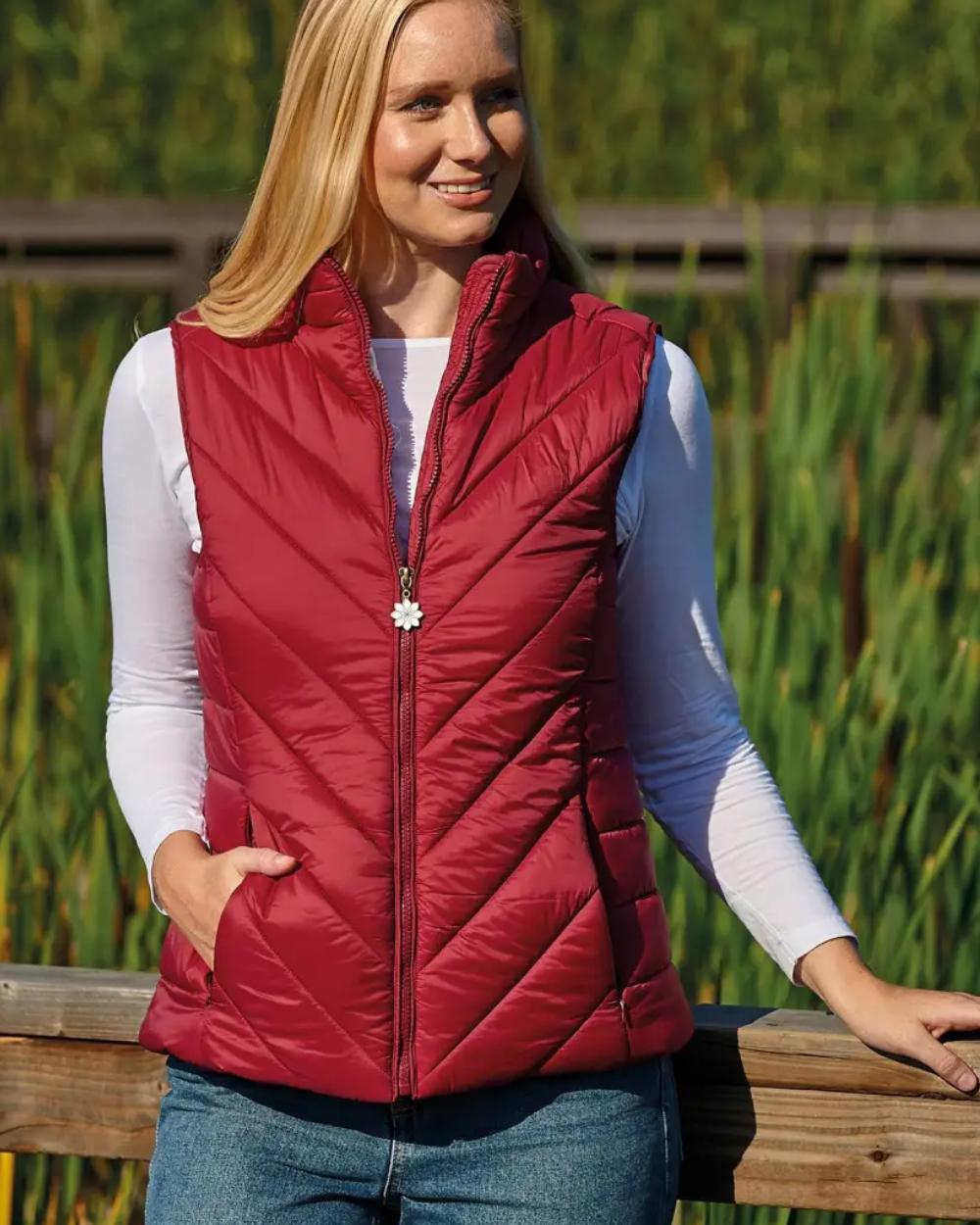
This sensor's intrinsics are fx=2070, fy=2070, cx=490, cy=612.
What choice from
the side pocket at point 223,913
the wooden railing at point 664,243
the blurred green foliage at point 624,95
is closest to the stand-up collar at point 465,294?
the side pocket at point 223,913

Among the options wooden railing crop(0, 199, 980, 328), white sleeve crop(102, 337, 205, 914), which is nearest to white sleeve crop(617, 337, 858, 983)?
white sleeve crop(102, 337, 205, 914)

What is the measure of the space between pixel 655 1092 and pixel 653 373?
539 millimetres

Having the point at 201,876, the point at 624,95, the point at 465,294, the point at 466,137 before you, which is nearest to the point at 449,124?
the point at 466,137

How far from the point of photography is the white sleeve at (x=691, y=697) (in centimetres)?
157

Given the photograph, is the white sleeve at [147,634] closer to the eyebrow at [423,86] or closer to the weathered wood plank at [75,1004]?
the weathered wood plank at [75,1004]

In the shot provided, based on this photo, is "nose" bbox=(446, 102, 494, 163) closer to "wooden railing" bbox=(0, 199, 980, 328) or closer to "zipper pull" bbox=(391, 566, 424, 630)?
"zipper pull" bbox=(391, 566, 424, 630)

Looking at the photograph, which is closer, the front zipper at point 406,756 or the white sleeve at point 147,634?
the front zipper at point 406,756

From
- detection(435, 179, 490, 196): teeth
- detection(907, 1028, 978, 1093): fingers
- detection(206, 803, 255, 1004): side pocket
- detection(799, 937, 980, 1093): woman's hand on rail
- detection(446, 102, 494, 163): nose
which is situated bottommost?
detection(907, 1028, 978, 1093): fingers

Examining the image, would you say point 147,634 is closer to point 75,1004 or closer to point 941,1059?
point 75,1004

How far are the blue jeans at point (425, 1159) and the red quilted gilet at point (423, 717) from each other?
0.14ft

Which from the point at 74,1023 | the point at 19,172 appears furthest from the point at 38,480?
the point at 19,172

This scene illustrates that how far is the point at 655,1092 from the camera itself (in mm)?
1543

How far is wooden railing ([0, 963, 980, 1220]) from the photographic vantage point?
1626 millimetres

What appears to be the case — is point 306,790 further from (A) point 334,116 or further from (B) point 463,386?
(A) point 334,116
